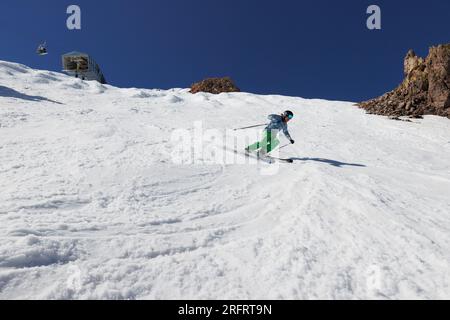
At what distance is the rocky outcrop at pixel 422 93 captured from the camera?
24.1 metres

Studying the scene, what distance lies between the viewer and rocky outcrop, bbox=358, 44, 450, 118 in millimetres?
24094

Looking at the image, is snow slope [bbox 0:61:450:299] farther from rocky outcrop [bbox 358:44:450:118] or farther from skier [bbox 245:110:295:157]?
rocky outcrop [bbox 358:44:450:118]

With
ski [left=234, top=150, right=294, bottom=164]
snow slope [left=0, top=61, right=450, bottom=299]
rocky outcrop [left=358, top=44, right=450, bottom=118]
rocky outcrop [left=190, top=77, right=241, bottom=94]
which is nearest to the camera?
snow slope [left=0, top=61, right=450, bottom=299]

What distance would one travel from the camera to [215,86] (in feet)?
144

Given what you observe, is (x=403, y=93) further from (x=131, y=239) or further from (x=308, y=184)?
(x=131, y=239)

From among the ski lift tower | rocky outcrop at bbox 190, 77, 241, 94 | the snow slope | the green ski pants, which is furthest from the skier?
the ski lift tower

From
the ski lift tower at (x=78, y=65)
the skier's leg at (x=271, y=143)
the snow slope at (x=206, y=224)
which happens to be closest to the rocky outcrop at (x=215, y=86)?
the ski lift tower at (x=78, y=65)

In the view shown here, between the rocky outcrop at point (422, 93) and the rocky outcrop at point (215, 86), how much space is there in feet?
68.0

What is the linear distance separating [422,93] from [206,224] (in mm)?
27500

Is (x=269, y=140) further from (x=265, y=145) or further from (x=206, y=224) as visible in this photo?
(x=206, y=224)

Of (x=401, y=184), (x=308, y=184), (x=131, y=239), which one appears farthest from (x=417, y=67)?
(x=131, y=239)

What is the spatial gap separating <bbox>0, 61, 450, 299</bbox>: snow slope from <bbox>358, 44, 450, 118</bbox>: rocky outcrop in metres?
15.7

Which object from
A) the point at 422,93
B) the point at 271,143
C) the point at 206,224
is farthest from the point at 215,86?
the point at 206,224
